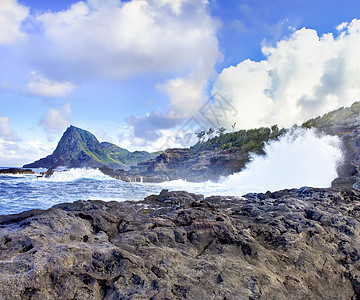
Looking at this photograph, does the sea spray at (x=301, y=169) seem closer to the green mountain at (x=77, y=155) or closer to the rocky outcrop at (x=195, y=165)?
the rocky outcrop at (x=195, y=165)

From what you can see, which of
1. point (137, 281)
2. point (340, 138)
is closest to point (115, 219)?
point (137, 281)

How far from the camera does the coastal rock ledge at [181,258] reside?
3029 mm

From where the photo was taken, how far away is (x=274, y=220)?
5.84m

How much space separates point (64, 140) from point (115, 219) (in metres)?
191

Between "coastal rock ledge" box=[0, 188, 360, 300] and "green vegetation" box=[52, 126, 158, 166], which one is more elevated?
"green vegetation" box=[52, 126, 158, 166]

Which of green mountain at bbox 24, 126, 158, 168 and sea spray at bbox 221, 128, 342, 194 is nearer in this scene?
sea spray at bbox 221, 128, 342, 194

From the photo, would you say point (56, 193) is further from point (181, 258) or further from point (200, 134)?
point (200, 134)

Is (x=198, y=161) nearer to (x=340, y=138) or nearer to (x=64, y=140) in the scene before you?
(x=340, y=138)

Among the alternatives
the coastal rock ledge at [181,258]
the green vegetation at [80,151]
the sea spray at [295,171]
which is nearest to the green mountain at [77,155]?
the green vegetation at [80,151]

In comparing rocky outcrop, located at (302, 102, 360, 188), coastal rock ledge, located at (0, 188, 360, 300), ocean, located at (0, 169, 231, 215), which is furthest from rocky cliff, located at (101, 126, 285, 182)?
coastal rock ledge, located at (0, 188, 360, 300)

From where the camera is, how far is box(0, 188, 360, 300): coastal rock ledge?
119 inches

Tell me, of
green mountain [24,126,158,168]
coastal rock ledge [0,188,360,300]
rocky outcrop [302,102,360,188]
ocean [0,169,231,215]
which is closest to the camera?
coastal rock ledge [0,188,360,300]

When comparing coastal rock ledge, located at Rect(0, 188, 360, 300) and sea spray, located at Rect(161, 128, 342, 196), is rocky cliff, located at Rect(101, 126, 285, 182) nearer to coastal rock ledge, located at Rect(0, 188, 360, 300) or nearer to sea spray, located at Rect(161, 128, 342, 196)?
sea spray, located at Rect(161, 128, 342, 196)

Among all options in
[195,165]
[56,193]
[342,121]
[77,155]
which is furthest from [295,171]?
[77,155]
